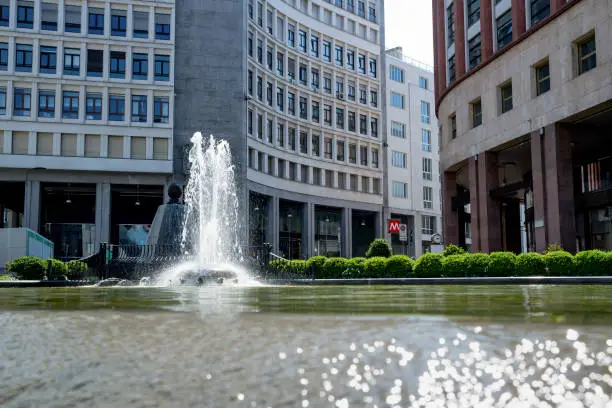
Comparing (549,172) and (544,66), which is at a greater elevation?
(544,66)

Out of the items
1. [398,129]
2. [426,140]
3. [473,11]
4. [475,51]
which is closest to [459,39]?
[475,51]

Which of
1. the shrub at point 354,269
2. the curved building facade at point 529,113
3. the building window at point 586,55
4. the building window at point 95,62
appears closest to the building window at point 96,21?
the building window at point 95,62

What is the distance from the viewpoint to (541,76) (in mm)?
29016

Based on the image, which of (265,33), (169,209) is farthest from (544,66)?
(265,33)

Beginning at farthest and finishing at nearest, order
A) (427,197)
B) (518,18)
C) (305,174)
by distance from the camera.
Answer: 1. (427,197)
2. (305,174)
3. (518,18)

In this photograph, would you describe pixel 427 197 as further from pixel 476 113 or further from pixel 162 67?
pixel 476 113

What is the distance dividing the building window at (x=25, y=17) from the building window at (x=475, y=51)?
30536mm

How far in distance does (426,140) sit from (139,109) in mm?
38639

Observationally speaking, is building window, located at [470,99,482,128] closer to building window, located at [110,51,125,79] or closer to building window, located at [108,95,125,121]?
building window, located at [108,95,125,121]

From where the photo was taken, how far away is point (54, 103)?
46.7 m

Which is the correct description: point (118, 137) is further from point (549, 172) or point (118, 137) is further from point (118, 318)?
point (118, 318)

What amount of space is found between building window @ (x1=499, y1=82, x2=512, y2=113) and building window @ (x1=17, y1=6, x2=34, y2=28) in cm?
3313

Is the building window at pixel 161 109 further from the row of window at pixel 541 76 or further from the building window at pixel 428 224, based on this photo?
the building window at pixel 428 224

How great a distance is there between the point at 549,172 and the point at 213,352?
27564 millimetres
